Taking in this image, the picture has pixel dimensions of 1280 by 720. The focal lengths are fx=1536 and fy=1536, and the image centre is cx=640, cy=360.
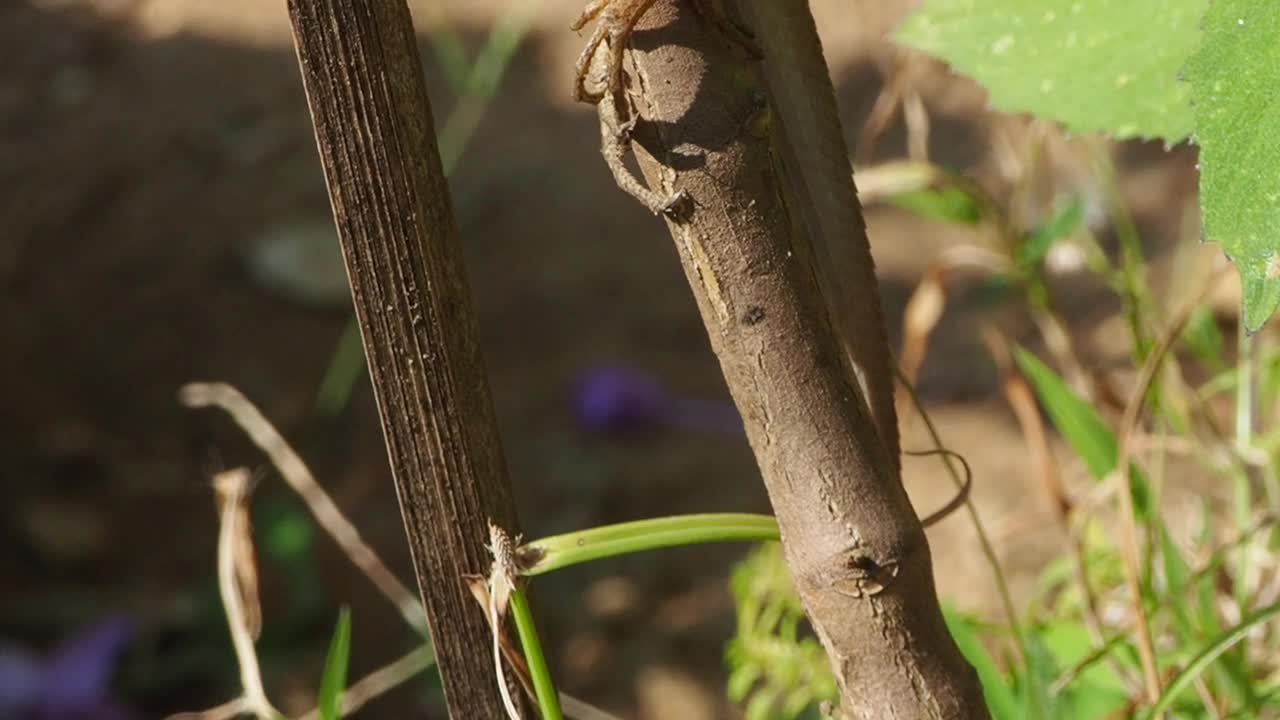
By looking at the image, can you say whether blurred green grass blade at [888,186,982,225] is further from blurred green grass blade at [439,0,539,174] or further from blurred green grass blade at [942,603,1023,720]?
blurred green grass blade at [439,0,539,174]

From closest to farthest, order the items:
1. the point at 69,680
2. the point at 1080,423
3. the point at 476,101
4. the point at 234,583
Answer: the point at 234,583 → the point at 1080,423 → the point at 69,680 → the point at 476,101

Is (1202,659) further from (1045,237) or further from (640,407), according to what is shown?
(640,407)

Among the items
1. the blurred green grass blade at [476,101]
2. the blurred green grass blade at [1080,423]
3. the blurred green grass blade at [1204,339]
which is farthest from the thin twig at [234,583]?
the blurred green grass blade at [476,101]

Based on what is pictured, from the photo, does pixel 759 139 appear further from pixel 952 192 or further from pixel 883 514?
pixel 952 192

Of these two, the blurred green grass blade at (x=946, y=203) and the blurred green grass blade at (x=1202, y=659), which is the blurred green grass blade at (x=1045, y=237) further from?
the blurred green grass blade at (x=1202, y=659)

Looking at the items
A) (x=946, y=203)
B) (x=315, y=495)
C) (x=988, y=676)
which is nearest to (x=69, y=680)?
(x=315, y=495)

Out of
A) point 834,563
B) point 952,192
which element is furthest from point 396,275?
point 952,192

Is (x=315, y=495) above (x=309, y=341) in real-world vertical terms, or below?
below
